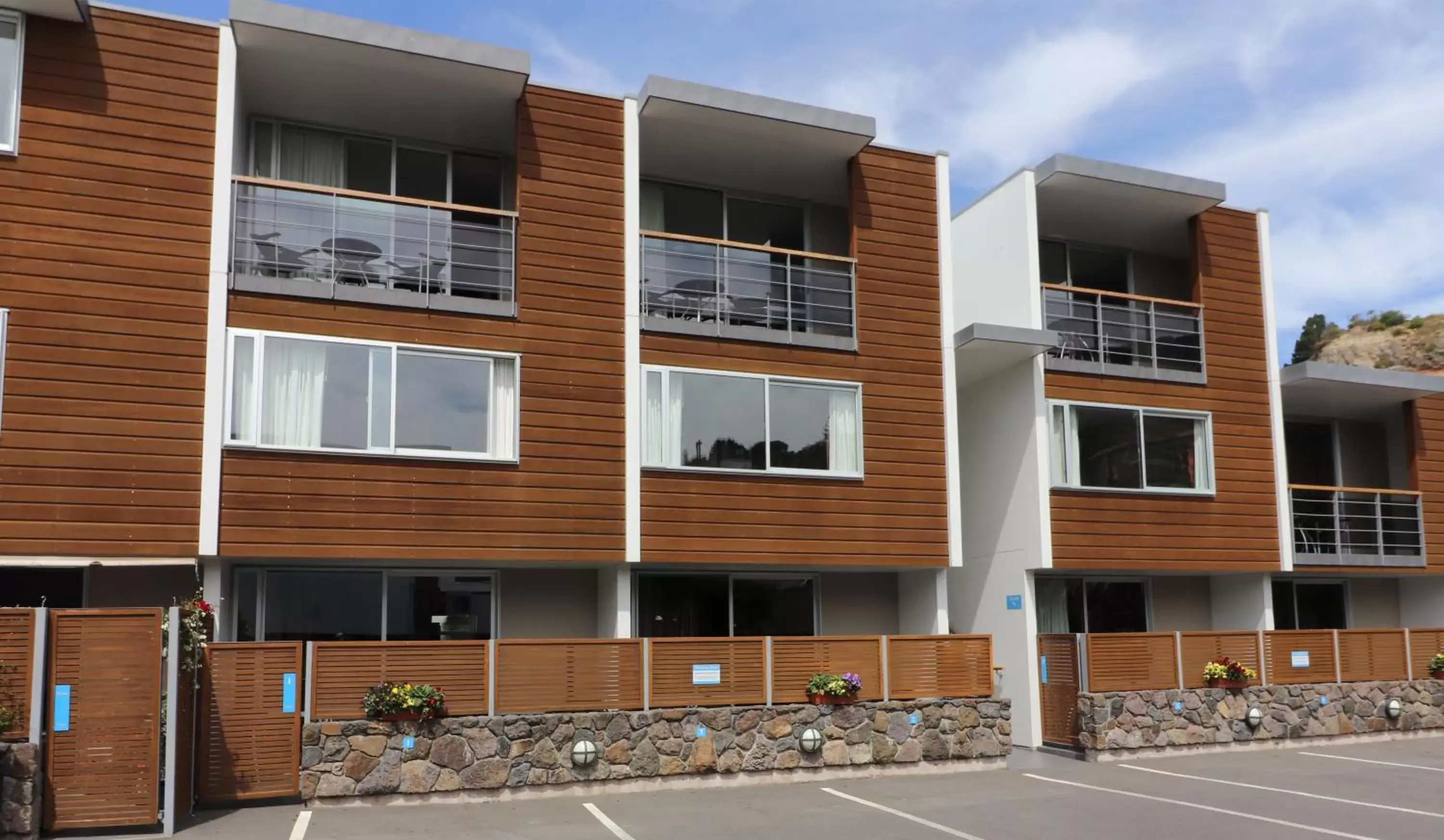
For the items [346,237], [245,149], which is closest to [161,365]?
[346,237]

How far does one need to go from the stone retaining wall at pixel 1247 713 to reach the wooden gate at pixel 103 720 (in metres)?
11.7

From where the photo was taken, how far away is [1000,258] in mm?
19094

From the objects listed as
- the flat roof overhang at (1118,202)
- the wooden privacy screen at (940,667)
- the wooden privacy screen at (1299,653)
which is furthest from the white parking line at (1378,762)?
the flat roof overhang at (1118,202)

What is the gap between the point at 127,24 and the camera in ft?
43.8

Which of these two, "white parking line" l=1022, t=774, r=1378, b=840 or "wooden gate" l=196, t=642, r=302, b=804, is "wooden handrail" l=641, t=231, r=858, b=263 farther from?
"white parking line" l=1022, t=774, r=1378, b=840

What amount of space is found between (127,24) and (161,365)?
3.82m

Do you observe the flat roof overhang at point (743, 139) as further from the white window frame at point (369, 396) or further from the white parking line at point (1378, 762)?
the white parking line at point (1378, 762)

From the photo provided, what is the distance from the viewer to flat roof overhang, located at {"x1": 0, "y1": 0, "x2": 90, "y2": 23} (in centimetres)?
1270

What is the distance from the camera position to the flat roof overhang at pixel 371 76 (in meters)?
13.6

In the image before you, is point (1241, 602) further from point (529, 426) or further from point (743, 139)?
point (529, 426)

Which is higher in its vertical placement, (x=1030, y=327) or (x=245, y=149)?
(x=245, y=149)

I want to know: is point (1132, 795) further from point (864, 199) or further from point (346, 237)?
point (346, 237)

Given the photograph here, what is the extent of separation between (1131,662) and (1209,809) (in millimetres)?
4498

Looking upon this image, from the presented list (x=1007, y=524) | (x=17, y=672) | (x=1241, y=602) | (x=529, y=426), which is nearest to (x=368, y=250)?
(x=529, y=426)
